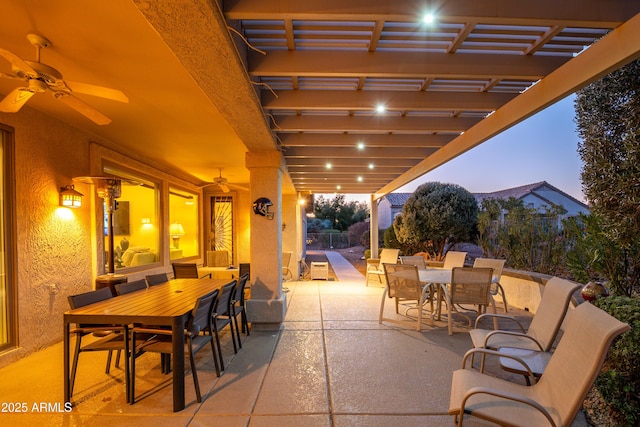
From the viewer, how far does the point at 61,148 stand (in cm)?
400

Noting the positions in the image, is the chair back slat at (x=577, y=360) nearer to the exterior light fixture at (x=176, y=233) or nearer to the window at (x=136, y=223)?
the window at (x=136, y=223)

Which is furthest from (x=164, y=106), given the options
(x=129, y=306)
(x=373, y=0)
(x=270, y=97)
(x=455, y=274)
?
(x=455, y=274)

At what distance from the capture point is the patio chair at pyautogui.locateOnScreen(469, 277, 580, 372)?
2.50 m

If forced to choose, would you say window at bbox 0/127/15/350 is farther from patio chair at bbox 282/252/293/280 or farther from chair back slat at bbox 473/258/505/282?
chair back slat at bbox 473/258/505/282

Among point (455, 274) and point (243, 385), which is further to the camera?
point (455, 274)

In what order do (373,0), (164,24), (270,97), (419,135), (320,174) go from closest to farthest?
(164,24) < (373,0) < (270,97) < (419,135) < (320,174)

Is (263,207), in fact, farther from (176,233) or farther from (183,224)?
(183,224)

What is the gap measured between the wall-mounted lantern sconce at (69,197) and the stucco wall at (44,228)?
66 millimetres

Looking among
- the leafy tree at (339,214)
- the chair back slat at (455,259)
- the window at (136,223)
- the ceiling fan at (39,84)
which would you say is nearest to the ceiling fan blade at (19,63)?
the ceiling fan at (39,84)

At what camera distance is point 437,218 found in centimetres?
1017

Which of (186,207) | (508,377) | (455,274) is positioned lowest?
(508,377)

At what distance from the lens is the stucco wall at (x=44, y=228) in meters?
3.46

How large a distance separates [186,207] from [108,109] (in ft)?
17.9

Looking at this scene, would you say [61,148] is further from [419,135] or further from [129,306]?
[419,135]
